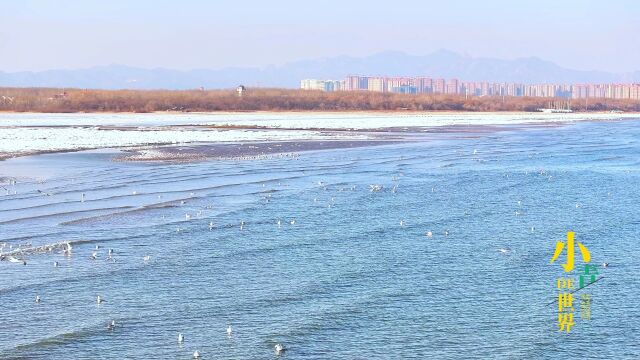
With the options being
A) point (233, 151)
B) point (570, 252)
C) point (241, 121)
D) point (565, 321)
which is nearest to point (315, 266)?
point (565, 321)

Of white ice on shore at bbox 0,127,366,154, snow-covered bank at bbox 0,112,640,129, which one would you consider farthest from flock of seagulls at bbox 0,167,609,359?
snow-covered bank at bbox 0,112,640,129

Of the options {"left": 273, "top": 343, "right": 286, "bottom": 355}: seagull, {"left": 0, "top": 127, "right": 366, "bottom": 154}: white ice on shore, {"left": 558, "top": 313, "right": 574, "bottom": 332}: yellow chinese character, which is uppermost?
{"left": 0, "top": 127, "right": 366, "bottom": 154}: white ice on shore

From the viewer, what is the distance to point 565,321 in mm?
14641

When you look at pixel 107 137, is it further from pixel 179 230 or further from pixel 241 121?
pixel 179 230

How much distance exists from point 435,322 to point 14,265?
9.06 metres

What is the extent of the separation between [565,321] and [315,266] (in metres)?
5.71

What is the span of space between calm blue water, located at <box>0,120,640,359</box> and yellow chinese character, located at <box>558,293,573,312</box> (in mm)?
169

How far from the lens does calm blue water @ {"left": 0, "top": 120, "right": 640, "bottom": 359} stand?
539 inches

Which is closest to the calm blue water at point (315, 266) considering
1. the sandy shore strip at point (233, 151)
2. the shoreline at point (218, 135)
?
the sandy shore strip at point (233, 151)

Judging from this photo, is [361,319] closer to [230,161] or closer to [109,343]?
[109,343]

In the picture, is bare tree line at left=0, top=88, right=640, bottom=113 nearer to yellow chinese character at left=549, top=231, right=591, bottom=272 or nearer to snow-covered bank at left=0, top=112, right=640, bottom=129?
snow-covered bank at left=0, top=112, right=640, bottom=129

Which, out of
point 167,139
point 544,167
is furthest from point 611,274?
→ point 167,139

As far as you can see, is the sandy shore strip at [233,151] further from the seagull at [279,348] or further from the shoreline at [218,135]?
the seagull at [279,348]

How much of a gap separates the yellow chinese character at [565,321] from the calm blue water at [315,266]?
0.37ft
